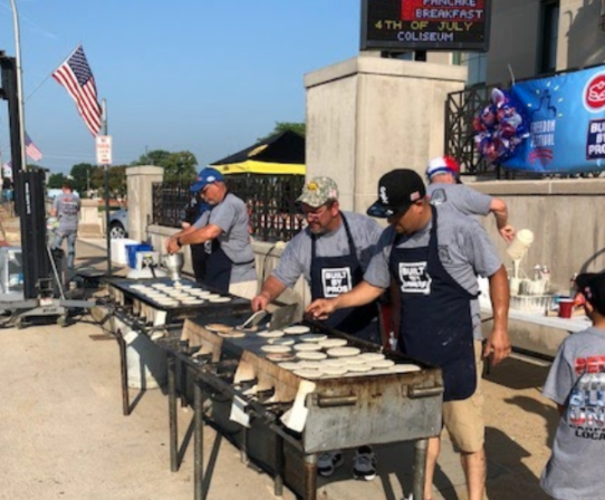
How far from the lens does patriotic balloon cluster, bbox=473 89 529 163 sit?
7.54 meters

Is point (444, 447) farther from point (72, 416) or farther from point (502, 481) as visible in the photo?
point (72, 416)

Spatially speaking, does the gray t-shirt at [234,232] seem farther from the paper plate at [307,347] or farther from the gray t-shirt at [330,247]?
the paper plate at [307,347]

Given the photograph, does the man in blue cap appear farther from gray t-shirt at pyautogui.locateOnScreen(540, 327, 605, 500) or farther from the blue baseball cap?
gray t-shirt at pyautogui.locateOnScreen(540, 327, 605, 500)

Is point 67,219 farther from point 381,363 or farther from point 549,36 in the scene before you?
point 381,363

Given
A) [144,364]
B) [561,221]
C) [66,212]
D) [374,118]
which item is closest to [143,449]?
[144,364]

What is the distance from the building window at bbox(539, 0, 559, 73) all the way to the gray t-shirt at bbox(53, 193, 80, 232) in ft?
34.8

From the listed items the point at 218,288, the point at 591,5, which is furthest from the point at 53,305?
the point at 591,5

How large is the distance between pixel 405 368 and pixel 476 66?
49.1 feet

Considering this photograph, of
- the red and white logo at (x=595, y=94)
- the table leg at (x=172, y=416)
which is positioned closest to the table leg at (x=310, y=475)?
the table leg at (x=172, y=416)

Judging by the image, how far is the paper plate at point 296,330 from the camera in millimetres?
3717

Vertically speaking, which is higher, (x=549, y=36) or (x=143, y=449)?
(x=549, y=36)

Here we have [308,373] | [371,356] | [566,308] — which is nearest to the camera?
[308,373]

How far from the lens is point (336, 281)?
13.1 ft

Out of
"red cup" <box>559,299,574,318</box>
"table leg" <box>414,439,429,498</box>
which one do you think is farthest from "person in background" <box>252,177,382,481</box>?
"red cup" <box>559,299,574,318</box>
